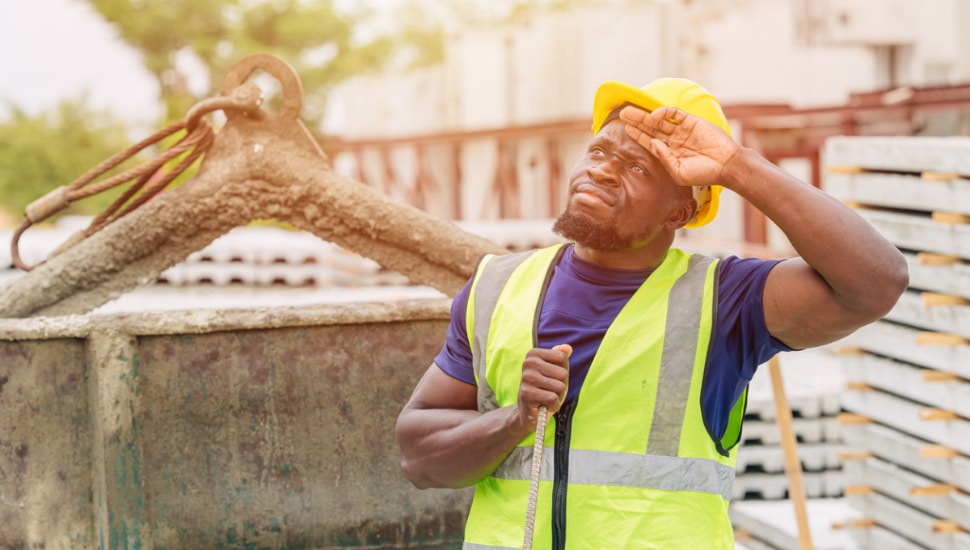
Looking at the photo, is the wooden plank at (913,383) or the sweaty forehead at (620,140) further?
the wooden plank at (913,383)

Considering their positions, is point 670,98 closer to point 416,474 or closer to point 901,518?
point 416,474

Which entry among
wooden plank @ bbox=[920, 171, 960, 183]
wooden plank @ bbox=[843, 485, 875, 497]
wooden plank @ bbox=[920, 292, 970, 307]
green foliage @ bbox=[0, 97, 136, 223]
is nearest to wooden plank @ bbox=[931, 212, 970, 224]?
wooden plank @ bbox=[920, 171, 960, 183]

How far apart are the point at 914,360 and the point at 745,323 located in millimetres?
3013

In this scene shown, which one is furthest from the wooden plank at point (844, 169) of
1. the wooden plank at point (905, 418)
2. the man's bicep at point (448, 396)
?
the man's bicep at point (448, 396)

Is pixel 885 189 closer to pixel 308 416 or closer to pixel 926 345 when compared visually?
pixel 926 345

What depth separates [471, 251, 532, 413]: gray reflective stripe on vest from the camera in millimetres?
2662

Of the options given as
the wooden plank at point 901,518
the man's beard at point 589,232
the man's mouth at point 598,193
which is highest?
the man's mouth at point 598,193

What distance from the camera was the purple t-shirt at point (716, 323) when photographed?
101 inches

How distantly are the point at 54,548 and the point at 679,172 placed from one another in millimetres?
2011

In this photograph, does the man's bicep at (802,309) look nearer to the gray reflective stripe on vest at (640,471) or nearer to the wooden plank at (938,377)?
the gray reflective stripe on vest at (640,471)

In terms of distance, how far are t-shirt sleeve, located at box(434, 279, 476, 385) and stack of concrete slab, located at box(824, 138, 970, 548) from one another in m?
2.85

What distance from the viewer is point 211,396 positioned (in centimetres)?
338

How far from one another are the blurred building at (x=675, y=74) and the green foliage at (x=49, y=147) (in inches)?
814

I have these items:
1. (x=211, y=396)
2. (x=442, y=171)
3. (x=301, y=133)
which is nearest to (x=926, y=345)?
(x=301, y=133)
